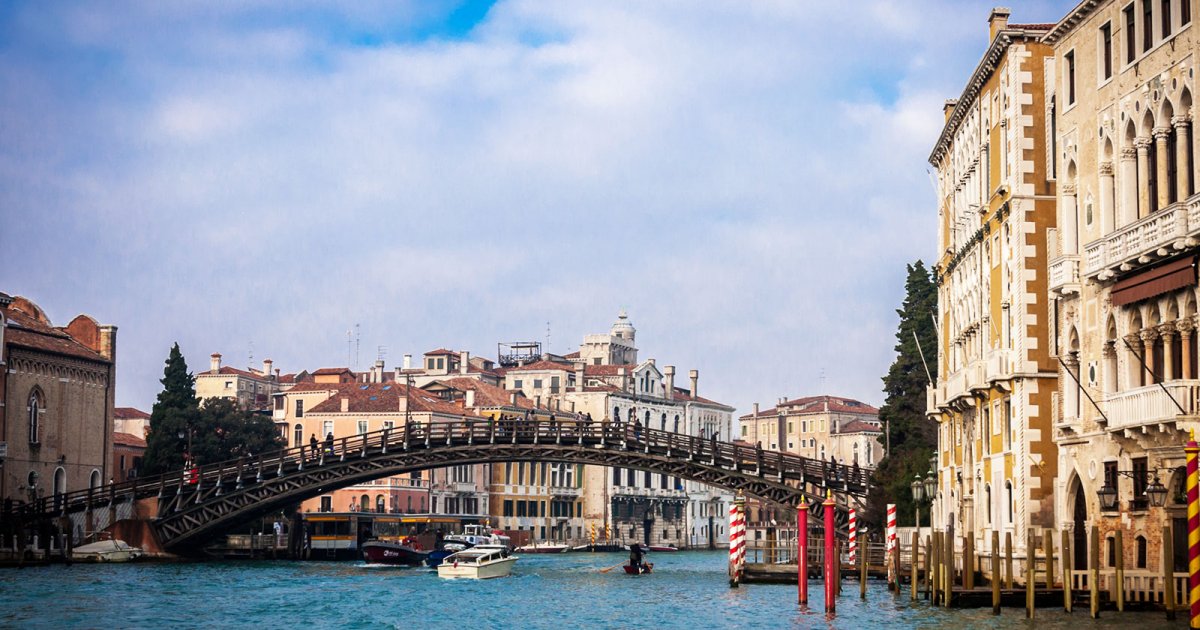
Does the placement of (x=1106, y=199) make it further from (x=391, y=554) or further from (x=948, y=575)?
(x=391, y=554)

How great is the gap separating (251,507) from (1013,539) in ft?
92.2

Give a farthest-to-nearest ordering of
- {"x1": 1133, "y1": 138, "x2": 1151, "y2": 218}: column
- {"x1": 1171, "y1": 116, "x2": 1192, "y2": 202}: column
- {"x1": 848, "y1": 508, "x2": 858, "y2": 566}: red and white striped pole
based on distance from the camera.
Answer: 1. {"x1": 848, "y1": 508, "x2": 858, "y2": 566}: red and white striped pole
2. {"x1": 1133, "y1": 138, "x2": 1151, "y2": 218}: column
3. {"x1": 1171, "y1": 116, "x2": 1192, "y2": 202}: column

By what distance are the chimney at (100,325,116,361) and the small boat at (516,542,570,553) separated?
2646 centimetres

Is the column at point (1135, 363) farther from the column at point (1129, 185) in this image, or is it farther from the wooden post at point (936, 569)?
the wooden post at point (936, 569)

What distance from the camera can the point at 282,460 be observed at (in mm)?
51938

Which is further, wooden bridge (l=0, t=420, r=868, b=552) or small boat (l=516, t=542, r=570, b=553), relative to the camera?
Answer: small boat (l=516, t=542, r=570, b=553)

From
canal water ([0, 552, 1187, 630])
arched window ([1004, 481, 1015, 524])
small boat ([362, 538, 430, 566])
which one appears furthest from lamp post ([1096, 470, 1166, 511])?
small boat ([362, 538, 430, 566])

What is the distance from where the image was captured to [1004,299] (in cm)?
3153

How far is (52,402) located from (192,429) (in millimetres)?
13824

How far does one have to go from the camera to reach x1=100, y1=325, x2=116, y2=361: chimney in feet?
205

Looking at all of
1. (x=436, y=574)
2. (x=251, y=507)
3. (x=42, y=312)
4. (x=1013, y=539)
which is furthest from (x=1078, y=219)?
(x=42, y=312)

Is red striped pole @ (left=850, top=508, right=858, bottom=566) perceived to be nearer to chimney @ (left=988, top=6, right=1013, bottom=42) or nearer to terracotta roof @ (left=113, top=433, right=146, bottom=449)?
chimney @ (left=988, top=6, right=1013, bottom=42)

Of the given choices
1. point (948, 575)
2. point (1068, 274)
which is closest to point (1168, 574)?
point (948, 575)

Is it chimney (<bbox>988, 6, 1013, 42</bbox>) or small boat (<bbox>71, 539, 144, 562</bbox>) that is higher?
chimney (<bbox>988, 6, 1013, 42</bbox>)
